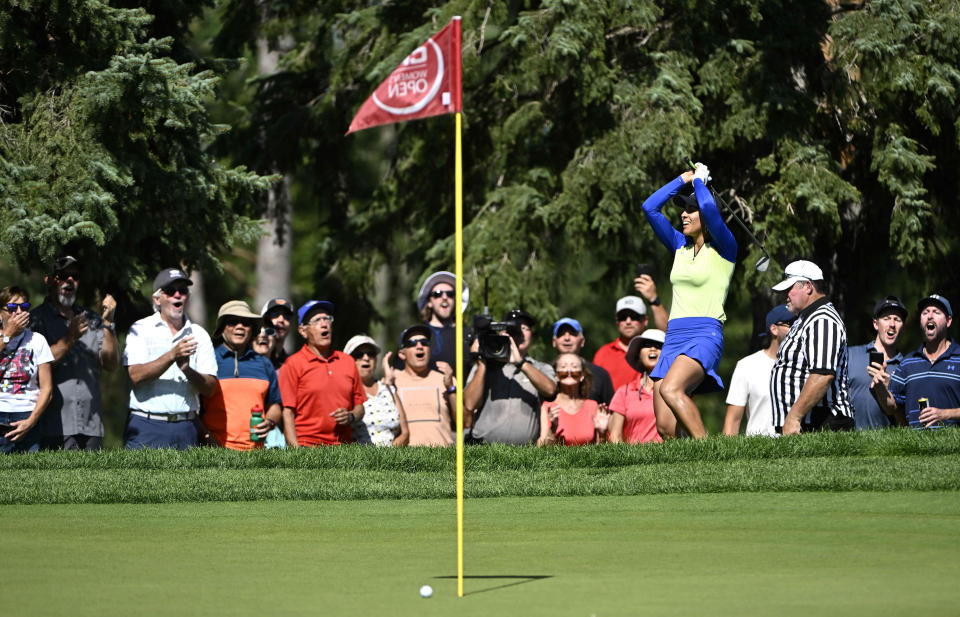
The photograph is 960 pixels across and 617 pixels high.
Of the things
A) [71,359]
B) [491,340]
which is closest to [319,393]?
[491,340]

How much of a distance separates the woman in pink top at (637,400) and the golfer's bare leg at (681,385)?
1769 mm

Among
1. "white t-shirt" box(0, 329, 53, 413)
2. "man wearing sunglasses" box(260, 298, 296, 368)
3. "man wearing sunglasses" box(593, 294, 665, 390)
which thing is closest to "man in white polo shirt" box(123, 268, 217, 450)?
"white t-shirt" box(0, 329, 53, 413)

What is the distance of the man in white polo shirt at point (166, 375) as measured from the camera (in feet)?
37.4

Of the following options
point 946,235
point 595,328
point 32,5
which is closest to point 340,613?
point 32,5

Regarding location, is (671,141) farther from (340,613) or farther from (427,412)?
(340,613)

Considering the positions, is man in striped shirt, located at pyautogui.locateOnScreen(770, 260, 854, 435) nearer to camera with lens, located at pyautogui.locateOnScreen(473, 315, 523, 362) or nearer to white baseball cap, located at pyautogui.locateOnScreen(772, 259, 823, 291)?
white baseball cap, located at pyautogui.locateOnScreen(772, 259, 823, 291)

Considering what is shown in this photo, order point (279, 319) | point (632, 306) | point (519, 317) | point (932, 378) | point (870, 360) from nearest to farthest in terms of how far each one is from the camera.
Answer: point (932, 378), point (870, 360), point (519, 317), point (279, 319), point (632, 306)

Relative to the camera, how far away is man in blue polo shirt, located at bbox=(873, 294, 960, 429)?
11.4 meters

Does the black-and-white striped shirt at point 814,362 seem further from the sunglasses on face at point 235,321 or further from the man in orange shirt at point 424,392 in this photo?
the sunglasses on face at point 235,321

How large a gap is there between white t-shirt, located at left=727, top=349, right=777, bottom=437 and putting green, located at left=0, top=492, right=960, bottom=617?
10.9 feet

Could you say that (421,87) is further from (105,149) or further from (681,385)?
(105,149)

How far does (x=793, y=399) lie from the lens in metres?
10.8

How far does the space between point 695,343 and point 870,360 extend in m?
2.09

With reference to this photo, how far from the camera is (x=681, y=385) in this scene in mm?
10414
